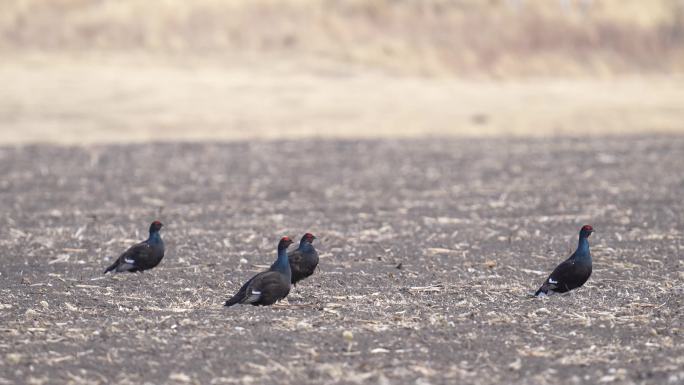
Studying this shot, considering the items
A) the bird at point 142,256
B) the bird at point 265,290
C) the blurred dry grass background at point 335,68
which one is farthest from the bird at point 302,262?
the blurred dry grass background at point 335,68

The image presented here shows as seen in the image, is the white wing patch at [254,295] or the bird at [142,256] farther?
the bird at [142,256]

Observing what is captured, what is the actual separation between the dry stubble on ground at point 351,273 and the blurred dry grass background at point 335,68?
1145 centimetres

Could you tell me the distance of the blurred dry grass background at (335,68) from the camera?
3747cm

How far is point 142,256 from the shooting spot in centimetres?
1295

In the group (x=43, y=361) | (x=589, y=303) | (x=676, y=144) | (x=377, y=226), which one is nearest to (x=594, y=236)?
(x=377, y=226)

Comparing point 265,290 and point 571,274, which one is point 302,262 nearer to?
point 265,290

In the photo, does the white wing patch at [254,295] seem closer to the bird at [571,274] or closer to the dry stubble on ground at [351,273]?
the dry stubble on ground at [351,273]

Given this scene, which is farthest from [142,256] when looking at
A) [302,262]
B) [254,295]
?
[254,295]

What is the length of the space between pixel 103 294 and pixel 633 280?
17.4 ft

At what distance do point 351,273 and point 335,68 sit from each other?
3579cm

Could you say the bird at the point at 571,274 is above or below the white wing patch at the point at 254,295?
above

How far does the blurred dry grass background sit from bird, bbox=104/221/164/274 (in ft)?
68.8

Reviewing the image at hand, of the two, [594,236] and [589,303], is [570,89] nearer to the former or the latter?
[594,236]

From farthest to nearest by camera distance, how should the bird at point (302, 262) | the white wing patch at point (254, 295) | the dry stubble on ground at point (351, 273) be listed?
1. the bird at point (302, 262)
2. the white wing patch at point (254, 295)
3. the dry stubble on ground at point (351, 273)
